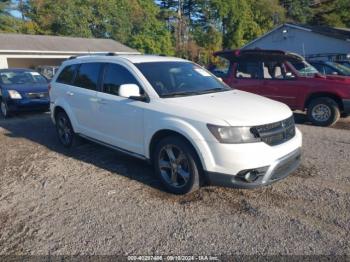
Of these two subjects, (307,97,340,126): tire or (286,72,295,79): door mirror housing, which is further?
(286,72,295,79): door mirror housing

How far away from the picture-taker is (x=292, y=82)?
8.59 meters

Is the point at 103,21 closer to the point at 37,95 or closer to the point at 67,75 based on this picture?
the point at 37,95

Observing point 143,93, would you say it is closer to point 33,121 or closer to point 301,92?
point 301,92

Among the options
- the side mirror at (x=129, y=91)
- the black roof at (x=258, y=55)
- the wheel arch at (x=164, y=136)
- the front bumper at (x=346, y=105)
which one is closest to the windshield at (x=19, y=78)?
the black roof at (x=258, y=55)

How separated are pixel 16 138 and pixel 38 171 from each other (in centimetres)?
265

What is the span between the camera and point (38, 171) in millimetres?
5469

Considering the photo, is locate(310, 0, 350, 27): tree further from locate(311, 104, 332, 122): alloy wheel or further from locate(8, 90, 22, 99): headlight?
locate(8, 90, 22, 99): headlight

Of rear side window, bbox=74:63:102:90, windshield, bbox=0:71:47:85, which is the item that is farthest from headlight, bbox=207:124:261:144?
windshield, bbox=0:71:47:85

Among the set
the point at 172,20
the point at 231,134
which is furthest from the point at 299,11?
the point at 231,134

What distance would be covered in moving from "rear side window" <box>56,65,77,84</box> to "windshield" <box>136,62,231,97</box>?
190 centimetres

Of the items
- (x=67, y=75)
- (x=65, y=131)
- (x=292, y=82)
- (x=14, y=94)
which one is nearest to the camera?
(x=67, y=75)

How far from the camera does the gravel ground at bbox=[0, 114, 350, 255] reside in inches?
131

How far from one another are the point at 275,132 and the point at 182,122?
43.8 inches

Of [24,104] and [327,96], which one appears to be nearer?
[327,96]
